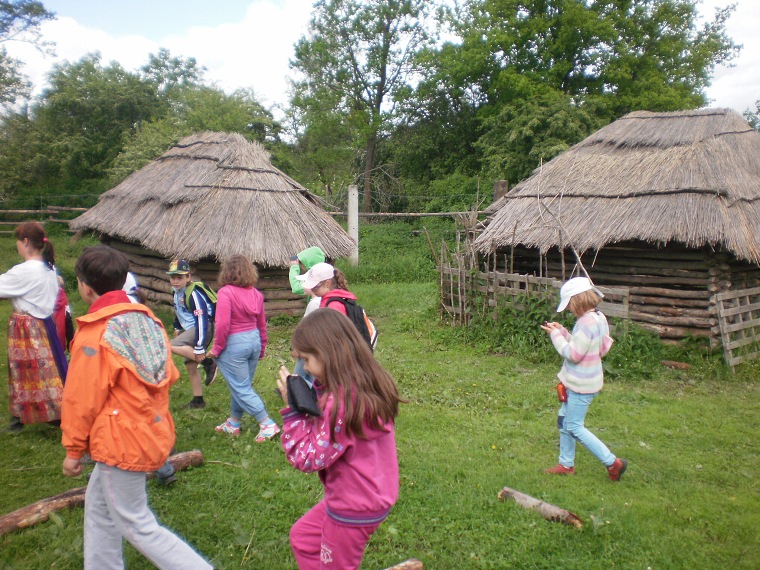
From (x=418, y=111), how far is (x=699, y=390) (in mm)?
24861

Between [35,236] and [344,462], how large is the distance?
156 inches

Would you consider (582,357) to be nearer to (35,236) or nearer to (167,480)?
(167,480)

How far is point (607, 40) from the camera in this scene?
2595 cm

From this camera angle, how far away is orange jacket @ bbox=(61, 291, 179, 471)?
8.91 feet

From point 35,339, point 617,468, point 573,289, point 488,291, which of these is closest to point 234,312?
point 35,339

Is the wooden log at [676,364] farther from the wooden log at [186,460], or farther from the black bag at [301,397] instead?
the black bag at [301,397]

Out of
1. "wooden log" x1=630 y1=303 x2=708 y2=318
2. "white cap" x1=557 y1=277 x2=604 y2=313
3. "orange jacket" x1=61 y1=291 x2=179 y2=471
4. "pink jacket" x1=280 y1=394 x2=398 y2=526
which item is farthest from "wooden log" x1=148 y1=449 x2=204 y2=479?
"wooden log" x1=630 y1=303 x2=708 y2=318

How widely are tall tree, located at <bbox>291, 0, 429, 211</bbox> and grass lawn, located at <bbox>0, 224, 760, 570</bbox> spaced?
74.5 feet

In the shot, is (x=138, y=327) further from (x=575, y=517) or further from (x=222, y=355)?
(x=575, y=517)

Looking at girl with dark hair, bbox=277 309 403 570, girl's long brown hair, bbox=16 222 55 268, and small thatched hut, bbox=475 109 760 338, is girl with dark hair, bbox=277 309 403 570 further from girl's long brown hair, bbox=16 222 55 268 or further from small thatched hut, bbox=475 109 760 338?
small thatched hut, bbox=475 109 760 338

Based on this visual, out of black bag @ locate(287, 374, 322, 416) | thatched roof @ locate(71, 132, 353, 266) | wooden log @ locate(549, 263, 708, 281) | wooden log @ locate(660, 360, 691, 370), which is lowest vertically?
wooden log @ locate(660, 360, 691, 370)

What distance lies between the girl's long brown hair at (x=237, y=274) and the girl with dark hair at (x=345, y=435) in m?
2.88

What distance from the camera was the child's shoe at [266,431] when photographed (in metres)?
5.39

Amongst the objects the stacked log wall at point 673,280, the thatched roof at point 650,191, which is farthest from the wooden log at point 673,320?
the thatched roof at point 650,191
